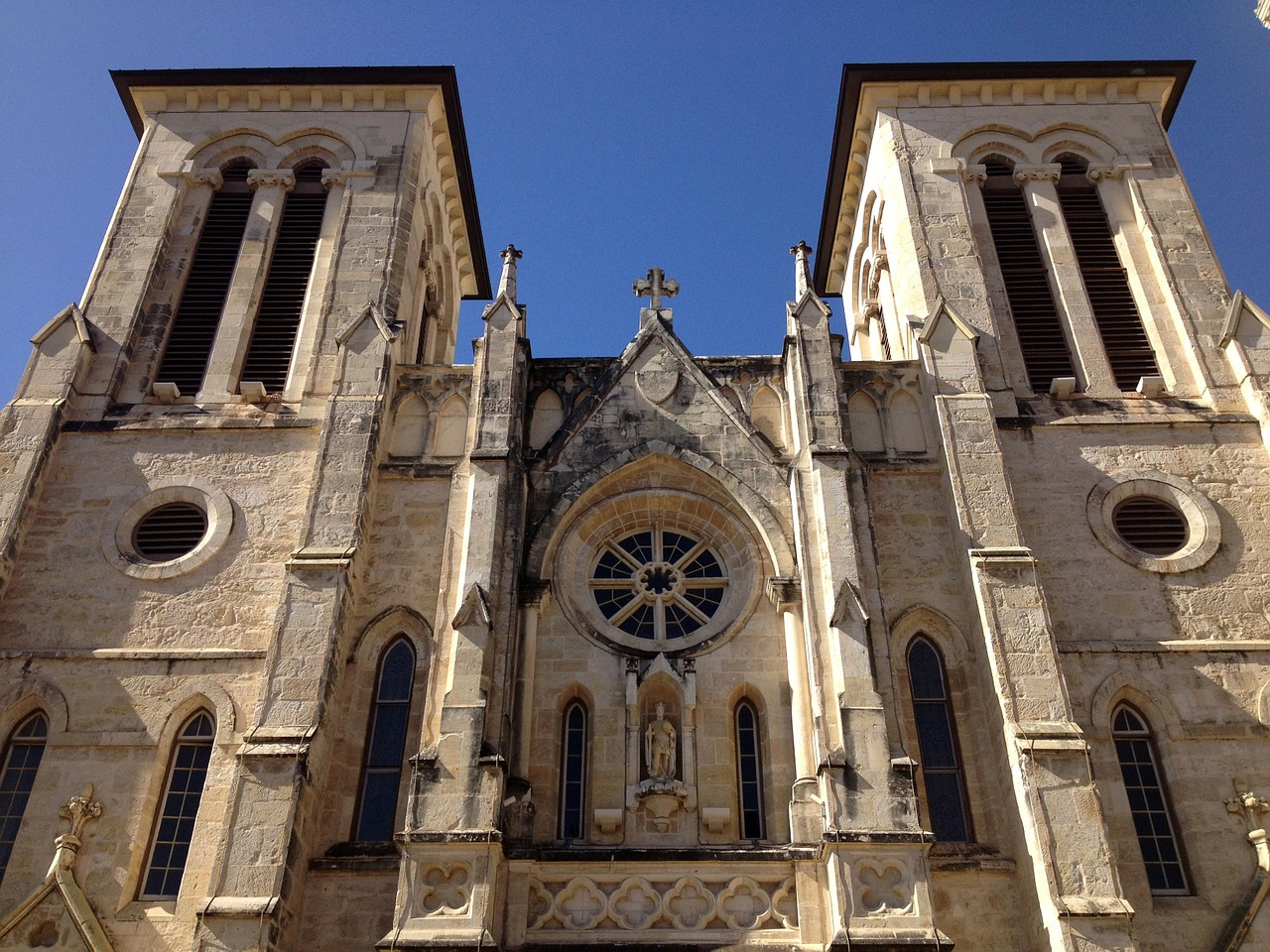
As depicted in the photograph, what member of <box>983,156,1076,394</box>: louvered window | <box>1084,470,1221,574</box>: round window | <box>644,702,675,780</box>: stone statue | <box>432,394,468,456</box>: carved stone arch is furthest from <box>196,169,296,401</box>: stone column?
<box>1084,470,1221,574</box>: round window

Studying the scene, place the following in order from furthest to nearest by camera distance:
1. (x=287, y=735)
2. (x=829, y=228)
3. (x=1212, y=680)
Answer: (x=829, y=228) < (x=1212, y=680) < (x=287, y=735)

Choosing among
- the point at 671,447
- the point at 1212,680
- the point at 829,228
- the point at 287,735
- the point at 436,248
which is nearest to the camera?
the point at 287,735

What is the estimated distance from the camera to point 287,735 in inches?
568

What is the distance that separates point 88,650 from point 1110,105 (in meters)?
19.9

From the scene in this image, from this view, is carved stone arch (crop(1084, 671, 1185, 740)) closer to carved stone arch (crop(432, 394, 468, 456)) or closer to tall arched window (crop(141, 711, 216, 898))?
carved stone arch (crop(432, 394, 468, 456))

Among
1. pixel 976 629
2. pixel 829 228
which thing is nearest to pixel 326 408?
pixel 976 629

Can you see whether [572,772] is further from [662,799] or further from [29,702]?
[29,702]

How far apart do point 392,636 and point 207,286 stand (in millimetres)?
8057

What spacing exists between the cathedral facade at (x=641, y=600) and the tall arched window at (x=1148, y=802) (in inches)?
1.7

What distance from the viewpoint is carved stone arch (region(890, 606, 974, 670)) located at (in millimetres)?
16109

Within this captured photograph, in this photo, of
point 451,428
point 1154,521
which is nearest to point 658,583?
point 451,428

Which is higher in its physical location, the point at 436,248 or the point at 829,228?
the point at 829,228

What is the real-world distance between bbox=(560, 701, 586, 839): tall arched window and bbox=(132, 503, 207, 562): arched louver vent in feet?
19.3

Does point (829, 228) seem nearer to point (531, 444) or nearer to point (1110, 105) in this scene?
point (1110, 105)
